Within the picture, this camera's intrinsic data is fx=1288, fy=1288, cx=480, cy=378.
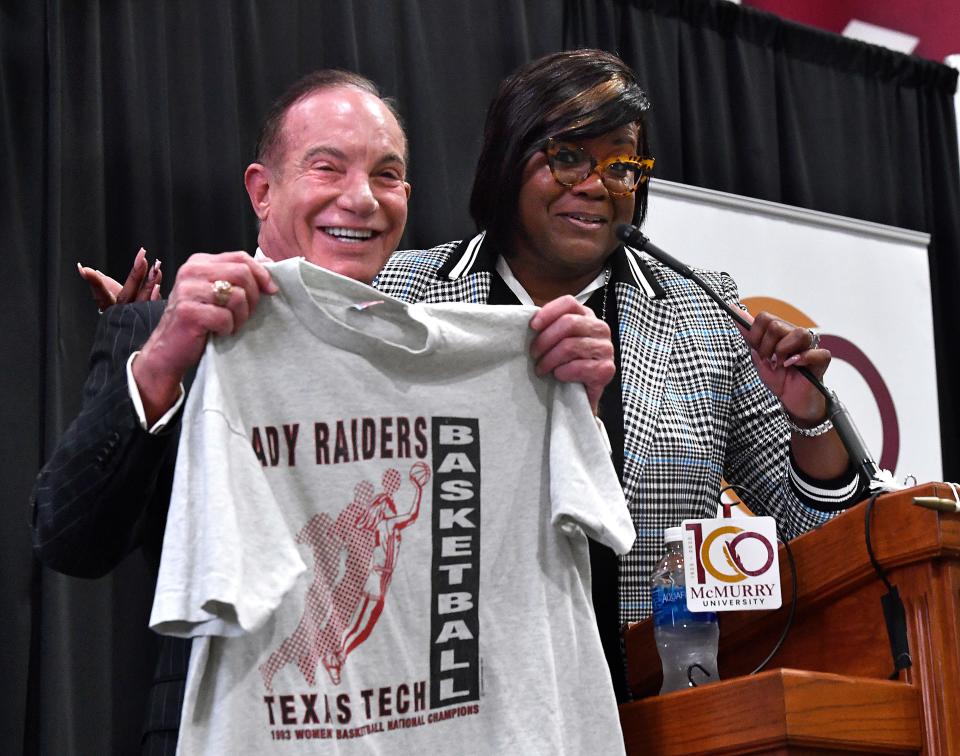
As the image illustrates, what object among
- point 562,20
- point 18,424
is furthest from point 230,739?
point 562,20

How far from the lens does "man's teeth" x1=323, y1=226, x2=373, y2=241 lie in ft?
6.26

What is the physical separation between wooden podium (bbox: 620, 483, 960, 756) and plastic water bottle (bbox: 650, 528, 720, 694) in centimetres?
9

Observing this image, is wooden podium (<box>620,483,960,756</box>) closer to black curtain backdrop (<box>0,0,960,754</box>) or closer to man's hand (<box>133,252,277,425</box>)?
man's hand (<box>133,252,277,425</box>)

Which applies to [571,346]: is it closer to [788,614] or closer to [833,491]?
[788,614]

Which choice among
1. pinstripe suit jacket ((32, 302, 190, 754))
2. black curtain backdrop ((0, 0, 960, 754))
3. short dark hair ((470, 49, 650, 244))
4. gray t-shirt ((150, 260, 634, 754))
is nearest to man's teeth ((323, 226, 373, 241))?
gray t-shirt ((150, 260, 634, 754))

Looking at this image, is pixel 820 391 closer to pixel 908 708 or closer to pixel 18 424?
pixel 908 708

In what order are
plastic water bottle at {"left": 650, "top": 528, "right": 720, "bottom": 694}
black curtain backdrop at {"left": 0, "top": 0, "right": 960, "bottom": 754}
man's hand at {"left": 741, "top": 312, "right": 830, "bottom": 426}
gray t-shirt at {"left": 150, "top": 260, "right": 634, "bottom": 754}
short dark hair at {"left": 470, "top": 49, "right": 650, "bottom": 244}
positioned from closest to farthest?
gray t-shirt at {"left": 150, "top": 260, "right": 634, "bottom": 754} → plastic water bottle at {"left": 650, "top": 528, "right": 720, "bottom": 694} → man's hand at {"left": 741, "top": 312, "right": 830, "bottom": 426} → short dark hair at {"left": 470, "top": 49, "right": 650, "bottom": 244} → black curtain backdrop at {"left": 0, "top": 0, "right": 960, "bottom": 754}

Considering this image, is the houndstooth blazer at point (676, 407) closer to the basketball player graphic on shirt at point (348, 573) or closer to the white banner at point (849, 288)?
the basketball player graphic on shirt at point (348, 573)

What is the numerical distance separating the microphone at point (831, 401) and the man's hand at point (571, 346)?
0.21m

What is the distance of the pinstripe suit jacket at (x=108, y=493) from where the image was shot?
1519 mm

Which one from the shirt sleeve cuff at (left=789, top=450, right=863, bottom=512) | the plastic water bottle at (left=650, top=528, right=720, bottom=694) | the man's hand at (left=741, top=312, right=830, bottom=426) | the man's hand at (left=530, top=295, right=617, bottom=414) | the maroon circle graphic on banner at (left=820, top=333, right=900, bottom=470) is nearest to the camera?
→ the man's hand at (left=530, top=295, right=617, bottom=414)

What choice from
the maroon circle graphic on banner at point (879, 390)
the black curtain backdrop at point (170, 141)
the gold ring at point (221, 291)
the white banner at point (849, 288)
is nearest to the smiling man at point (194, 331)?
the gold ring at point (221, 291)

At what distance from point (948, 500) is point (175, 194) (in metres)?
1.90

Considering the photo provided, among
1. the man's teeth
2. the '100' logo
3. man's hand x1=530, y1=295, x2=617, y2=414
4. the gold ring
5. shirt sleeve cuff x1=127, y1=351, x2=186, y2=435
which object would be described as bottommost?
the '100' logo
